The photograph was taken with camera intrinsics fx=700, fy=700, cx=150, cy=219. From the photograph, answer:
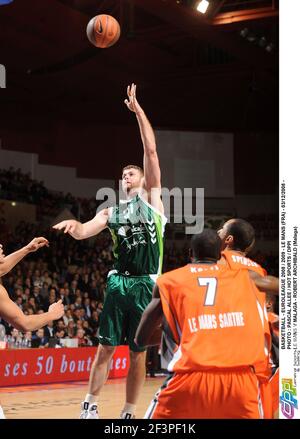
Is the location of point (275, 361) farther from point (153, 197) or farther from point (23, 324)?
point (23, 324)

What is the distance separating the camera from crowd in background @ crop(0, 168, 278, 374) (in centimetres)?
1279

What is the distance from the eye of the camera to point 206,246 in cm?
438

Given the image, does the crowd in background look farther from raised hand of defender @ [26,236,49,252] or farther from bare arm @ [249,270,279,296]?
bare arm @ [249,270,279,296]

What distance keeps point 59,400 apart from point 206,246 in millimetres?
5373

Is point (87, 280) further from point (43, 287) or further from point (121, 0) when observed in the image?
point (121, 0)

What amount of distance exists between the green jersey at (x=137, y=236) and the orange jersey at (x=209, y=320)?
8.03ft

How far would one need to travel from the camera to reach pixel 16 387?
1095cm

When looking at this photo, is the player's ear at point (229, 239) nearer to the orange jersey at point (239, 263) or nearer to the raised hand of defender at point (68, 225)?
the orange jersey at point (239, 263)

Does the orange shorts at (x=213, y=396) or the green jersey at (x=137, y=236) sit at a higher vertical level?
the green jersey at (x=137, y=236)

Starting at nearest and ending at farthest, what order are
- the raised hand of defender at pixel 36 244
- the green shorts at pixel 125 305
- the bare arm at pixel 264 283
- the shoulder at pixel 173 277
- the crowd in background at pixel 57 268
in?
the shoulder at pixel 173 277, the bare arm at pixel 264 283, the raised hand of defender at pixel 36 244, the green shorts at pixel 125 305, the crowd in background at pixel 57 268

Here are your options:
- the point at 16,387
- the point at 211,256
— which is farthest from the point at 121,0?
the point at 211,256

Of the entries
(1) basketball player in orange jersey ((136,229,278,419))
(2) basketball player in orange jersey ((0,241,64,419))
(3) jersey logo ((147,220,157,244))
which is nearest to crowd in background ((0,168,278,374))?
(3) jersey logo ((147,220,157,244))

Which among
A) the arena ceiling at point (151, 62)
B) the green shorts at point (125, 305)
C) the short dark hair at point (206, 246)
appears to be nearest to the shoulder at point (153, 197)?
the green shorts at point (125, 305)

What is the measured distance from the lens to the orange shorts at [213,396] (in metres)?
4.10
